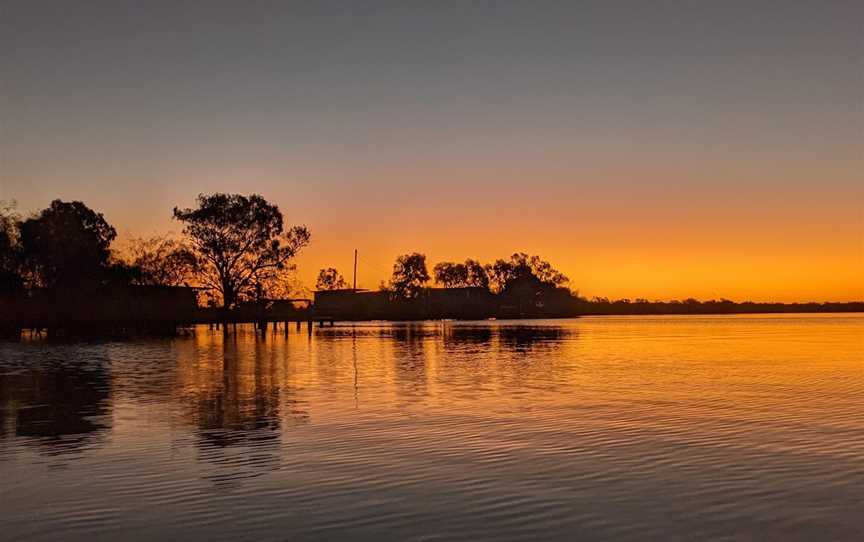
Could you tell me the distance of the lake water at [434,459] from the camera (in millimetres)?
10680

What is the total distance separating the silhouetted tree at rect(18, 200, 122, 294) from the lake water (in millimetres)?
51748

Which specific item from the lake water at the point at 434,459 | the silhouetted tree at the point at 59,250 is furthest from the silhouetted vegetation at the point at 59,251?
the lake water at the point at 434,459

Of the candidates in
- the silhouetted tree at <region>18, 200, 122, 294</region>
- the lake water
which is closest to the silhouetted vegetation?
the silhouetted tree at <region>18, 200, 122, 294</region>

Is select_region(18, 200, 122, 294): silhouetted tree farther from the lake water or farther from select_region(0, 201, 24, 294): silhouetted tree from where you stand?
the lake water

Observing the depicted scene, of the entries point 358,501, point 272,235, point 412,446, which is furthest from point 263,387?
point 272,235

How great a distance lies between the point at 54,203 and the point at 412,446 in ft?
262

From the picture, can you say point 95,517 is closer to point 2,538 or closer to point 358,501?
point 2,538

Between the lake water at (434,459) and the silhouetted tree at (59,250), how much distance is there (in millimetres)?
51748

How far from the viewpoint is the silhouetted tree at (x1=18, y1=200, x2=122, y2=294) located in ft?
259

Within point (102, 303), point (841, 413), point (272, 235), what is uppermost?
point (272, 235)

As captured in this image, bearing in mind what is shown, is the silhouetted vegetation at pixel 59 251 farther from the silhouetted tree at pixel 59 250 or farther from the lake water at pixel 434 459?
the lake water at pixel 434 459

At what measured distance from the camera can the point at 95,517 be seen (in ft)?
36.1

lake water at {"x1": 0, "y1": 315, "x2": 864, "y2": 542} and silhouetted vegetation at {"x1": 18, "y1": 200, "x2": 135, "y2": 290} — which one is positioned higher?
silhouetted vegetation at {"x1": 18, "y1": 200, "x2": 135, "y2": 290}

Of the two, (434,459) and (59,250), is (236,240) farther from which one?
(434,459)
